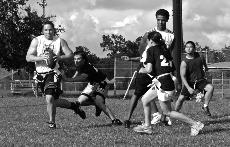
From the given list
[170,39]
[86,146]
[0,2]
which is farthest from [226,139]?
[0,2]

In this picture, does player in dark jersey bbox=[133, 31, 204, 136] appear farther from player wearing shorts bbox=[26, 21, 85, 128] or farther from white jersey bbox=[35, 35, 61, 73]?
white jersey bbox=[35, 35, 61, 73]

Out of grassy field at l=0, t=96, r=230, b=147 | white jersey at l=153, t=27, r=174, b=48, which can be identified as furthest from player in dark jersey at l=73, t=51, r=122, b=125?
white jersey at l=153, t=27, r=174, b=48

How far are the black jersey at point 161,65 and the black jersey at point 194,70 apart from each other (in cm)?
281

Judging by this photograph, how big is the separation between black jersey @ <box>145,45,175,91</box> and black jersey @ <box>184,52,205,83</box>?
2806mm

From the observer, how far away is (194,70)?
10.5m

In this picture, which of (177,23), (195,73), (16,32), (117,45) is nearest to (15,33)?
(16,32)

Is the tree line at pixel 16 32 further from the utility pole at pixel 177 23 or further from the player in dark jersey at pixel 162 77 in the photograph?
the player in dark jersey at pixel 162 77

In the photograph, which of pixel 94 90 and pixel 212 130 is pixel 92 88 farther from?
pixel 212 130

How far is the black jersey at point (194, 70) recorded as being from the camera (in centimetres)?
1045

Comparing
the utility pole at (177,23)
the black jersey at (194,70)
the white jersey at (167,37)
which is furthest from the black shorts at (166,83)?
the utility pole at (177,23)

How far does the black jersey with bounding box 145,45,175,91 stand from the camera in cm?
756

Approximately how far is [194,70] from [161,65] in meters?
3.03

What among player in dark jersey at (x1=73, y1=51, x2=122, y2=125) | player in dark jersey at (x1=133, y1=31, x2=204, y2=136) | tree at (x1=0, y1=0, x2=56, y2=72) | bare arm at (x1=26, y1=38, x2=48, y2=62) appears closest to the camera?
player in dark jersey at (x1=133, y1=31, x2=204, y2=136)

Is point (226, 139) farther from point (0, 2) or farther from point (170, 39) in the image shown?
point (0, 2)
